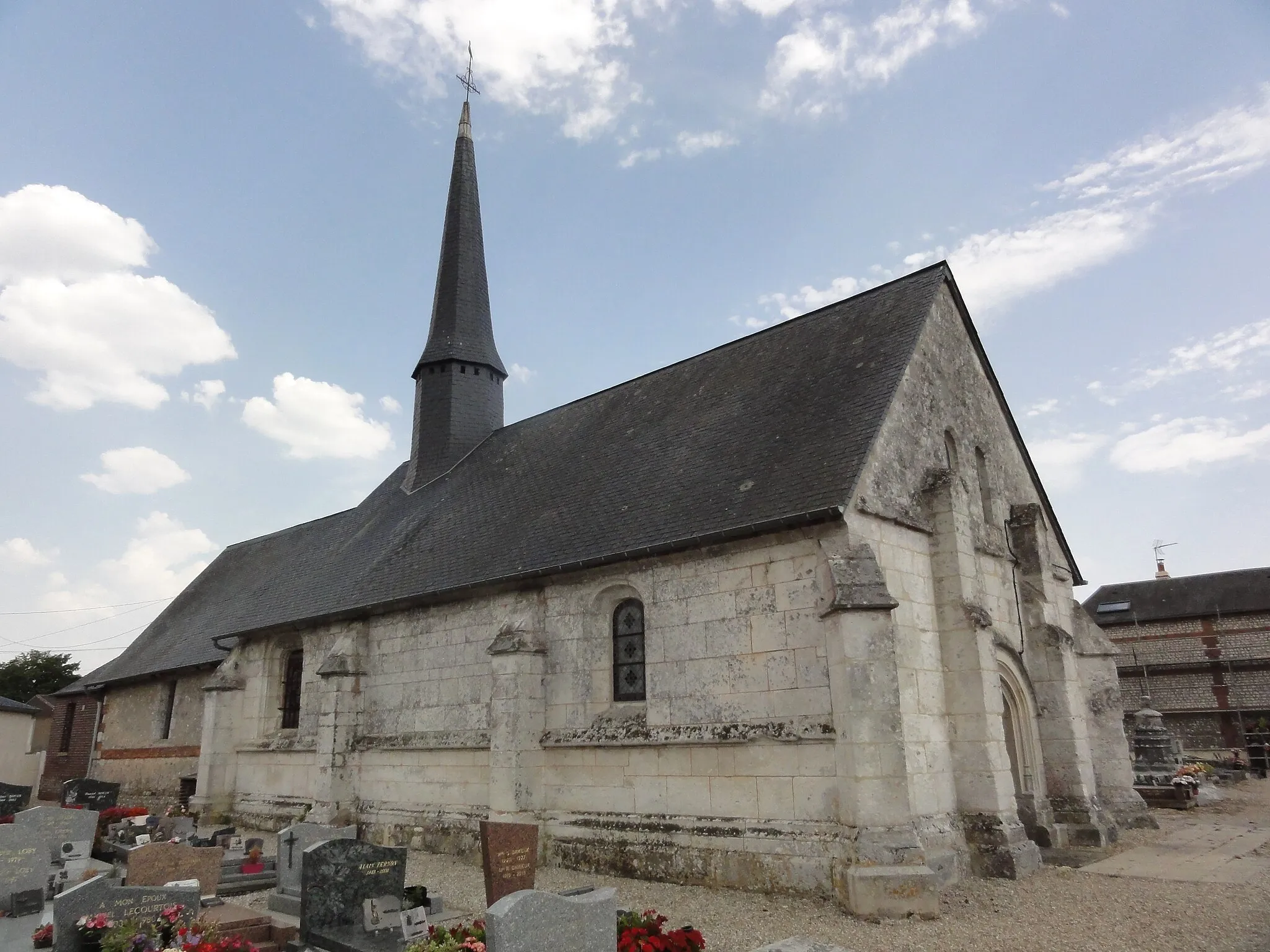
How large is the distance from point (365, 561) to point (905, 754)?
1211cm

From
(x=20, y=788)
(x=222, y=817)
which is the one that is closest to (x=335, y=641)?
(x=222, y=817)

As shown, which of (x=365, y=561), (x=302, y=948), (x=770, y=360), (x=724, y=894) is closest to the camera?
(x=302, y=948)

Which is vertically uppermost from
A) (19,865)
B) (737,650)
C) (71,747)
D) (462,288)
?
(462,288)

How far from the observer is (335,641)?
16.2 meters

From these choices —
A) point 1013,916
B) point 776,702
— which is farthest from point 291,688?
point 1013,916

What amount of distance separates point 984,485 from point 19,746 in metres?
34.4

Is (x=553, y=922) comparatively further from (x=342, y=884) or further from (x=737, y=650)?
(x=737, y=650)

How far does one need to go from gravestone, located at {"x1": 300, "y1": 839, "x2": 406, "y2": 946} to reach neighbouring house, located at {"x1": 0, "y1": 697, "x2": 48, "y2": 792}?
28.6 meters

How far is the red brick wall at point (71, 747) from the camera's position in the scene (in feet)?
80.9

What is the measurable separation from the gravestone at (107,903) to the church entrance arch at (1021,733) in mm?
10662

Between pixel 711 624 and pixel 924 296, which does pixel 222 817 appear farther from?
pixel 924 296

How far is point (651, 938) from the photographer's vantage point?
21.1 ft

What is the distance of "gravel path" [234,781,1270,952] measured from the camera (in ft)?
24.1

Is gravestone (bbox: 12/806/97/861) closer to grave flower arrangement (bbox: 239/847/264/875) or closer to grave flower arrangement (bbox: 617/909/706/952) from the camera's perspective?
grave flower arrangement (bbox: 239/847/264/875)
